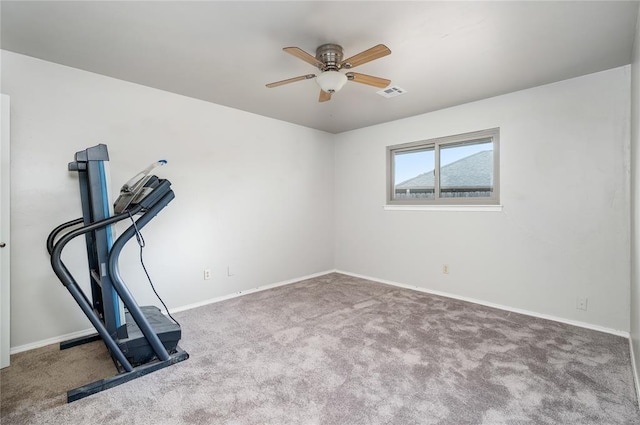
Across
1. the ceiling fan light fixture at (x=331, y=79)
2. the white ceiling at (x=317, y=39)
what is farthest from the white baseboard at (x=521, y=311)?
the ceiling fan light fixture at (x=331, y=79)

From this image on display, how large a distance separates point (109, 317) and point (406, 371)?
6.77ft

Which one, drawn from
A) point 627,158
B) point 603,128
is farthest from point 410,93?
point 627,158

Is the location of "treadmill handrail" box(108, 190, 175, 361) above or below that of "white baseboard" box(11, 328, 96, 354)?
above

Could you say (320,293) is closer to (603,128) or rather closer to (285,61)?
(285,61)

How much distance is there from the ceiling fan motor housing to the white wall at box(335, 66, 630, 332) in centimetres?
208

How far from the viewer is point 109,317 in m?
2.04

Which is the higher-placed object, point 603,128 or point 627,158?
point 603,128

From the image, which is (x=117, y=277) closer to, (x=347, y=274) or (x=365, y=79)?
(x=365, y=79)

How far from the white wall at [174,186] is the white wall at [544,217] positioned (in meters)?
1.51

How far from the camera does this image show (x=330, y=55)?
2.23 metres

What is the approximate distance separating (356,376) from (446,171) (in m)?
2.87

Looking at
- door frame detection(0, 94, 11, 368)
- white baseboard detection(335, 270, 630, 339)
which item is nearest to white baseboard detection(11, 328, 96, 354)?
door frame detection(0, 94, 11, 368)

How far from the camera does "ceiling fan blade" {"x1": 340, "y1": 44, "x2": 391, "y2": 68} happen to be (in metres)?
1.83

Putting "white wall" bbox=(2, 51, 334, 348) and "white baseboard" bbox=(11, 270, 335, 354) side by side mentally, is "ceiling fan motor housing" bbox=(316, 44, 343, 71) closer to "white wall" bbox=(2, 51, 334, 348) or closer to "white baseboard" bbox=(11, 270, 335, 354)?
"white wall" bbox=(2, 51, 334, 348)
